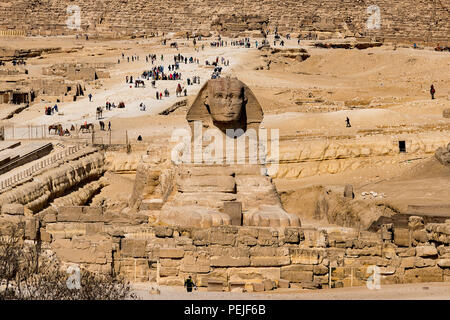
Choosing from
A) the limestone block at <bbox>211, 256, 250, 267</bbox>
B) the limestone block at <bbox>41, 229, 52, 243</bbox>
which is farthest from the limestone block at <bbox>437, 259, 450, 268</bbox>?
the limestone block at <bbox>41, 229, 52, 243</bbox>

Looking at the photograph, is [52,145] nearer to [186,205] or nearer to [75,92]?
[186,205]

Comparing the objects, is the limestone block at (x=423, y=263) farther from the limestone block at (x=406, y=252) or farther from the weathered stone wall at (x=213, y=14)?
the weathered stone wall at (x=213, y=14)

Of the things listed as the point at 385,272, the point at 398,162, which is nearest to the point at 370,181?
the point at 398,162

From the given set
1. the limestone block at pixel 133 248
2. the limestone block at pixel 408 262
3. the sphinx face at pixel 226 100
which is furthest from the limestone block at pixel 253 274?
the sphinx face at pixel 226 100

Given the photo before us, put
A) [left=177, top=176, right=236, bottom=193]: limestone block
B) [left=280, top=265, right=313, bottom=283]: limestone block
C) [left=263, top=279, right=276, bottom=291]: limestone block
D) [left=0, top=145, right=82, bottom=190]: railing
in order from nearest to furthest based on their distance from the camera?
[left=263, top=279, right=276, bottom=291]: limestone block
[left=280, top=265, right=313, bottom=283]: limestone block
[left=177, top=176, right=236, bottom=193]: limestone block
[left=0, top=145, right=82, bottom=190]: railing

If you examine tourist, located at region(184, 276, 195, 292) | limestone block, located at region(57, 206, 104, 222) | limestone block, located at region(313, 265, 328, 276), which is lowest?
tourist, located at region(184, 276, 195, 292)

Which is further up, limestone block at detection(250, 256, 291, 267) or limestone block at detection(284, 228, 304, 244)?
limestone block at detection(284, 228, 304, 244)

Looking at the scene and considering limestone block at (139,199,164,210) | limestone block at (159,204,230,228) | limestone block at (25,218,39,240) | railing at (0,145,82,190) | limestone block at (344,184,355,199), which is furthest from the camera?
railing at (0,145,82,190)

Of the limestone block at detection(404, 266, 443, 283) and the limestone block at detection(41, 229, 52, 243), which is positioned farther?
the limestone block at detection(41, 229, 52, 243)

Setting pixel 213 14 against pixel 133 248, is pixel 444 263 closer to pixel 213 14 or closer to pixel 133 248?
pixel 133 248

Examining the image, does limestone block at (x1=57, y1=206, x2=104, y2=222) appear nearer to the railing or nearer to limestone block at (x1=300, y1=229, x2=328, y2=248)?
limestone block at (x1=300, y1=229, x2=328, y2=248)
